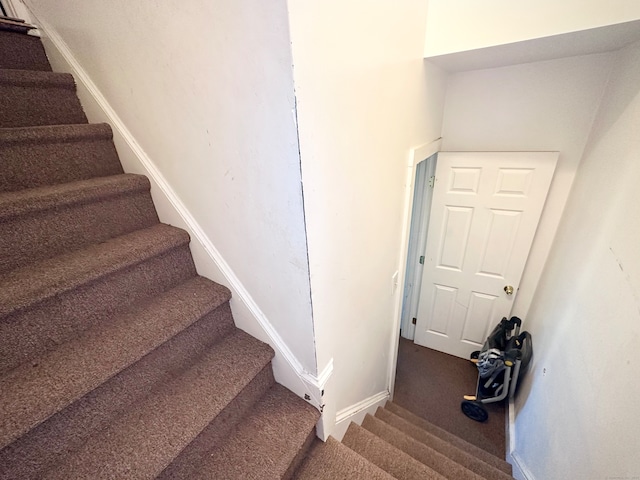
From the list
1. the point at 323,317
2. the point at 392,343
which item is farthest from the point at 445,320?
the point at 323,317

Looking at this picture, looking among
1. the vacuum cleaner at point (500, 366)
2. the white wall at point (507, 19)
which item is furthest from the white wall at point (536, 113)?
the white wall at point (507, 19)

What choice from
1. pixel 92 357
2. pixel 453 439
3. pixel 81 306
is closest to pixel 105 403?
pixel 92 357

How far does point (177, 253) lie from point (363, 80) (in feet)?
3.14

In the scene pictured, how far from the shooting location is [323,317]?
0.90m

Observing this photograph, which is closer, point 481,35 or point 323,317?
point 323,317

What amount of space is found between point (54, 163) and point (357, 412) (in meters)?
1.88

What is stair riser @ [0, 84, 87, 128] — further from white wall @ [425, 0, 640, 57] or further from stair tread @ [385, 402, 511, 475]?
stair tread @ [385, 402, 511, 475]

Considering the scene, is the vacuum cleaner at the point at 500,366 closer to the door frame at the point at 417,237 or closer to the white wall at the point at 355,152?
the door frame at the point at 417,237

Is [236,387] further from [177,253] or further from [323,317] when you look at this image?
[177,253]

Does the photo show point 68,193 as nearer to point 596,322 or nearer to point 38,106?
point 38,106

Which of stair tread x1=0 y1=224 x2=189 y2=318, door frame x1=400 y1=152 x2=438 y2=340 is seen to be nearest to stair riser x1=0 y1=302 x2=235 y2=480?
stair tread x1=0 y1=224 x2=189 y2=318

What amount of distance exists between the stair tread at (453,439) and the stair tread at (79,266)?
2087 mm

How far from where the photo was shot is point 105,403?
75 cm

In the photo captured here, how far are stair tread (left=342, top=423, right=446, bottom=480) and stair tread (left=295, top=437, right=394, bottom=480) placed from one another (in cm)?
29
